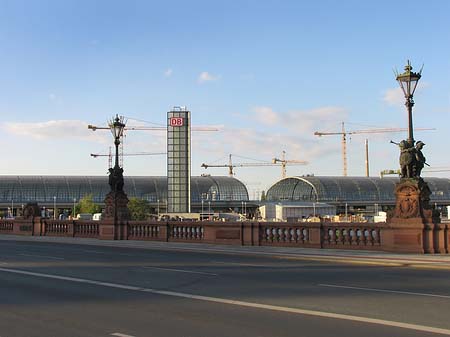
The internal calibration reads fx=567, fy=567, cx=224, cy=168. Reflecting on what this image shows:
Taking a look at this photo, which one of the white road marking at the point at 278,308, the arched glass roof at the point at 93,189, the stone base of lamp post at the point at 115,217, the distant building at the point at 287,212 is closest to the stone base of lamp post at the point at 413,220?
the white road marking at the point at 278,308

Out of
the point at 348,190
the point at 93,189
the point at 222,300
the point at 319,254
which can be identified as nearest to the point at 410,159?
the point at 319,254

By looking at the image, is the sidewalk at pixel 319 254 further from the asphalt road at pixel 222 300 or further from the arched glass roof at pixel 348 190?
the arched glass roof at pixel 348 190

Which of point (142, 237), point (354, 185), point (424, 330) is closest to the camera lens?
point (424, 330)

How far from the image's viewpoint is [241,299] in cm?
1188

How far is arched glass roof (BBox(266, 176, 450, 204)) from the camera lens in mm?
165500

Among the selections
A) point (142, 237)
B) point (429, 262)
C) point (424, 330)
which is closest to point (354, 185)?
point (142, 237)

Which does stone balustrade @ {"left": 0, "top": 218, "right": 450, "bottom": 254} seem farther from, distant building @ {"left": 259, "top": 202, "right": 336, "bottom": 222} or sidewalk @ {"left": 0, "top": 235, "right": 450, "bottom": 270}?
distant building @ {"left": 259, "top": 202, "right": 336, "bottom": 222}

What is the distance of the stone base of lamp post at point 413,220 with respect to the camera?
74.1 feet

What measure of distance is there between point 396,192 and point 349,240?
3381 mm

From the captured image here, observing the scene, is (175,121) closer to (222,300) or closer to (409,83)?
(409,83)

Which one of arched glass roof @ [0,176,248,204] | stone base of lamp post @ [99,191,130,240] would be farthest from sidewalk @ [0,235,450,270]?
arched glass roof @ [0,176,248,204]

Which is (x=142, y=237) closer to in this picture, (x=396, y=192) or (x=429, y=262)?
(x=396, y=192)

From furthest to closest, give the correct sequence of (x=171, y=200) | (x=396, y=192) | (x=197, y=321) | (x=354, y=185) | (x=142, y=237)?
(x=354, y=185), (x=171, y=200), (x=142, y=237), (x=396, y=192), (x=197, y=321)

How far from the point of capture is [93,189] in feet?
564
